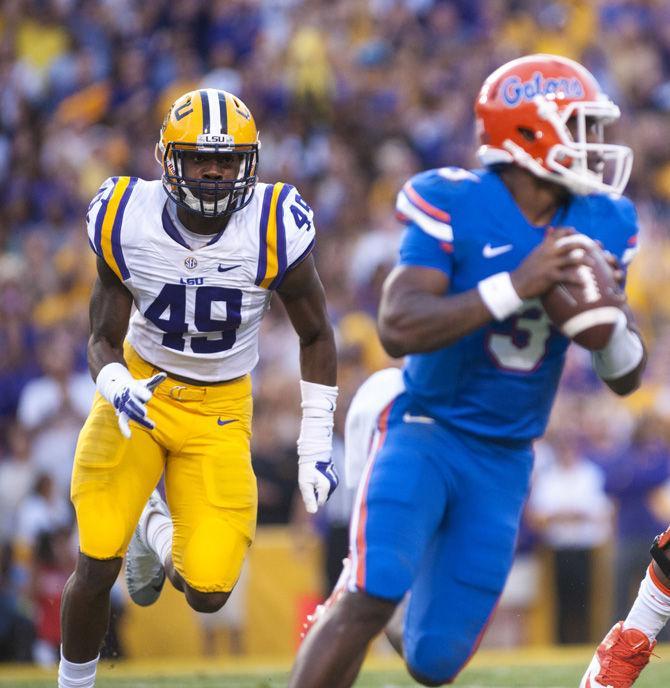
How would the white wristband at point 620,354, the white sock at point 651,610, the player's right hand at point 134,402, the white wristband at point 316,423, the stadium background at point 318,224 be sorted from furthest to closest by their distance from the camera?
1. the stadium background at point 318,224
2. the white wristband at point 316,423
3. the white sock at point 651,610
4. the player's right hand at point 134,402
5. the white wristband at point 620,354

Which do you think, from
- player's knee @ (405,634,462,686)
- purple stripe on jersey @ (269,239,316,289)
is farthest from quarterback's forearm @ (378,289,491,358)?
purple stripe on jersey @ (269,239,316,289)

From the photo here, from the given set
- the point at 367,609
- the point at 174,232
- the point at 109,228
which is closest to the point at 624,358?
the point at 367,609

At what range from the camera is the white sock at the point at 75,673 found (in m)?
4.07

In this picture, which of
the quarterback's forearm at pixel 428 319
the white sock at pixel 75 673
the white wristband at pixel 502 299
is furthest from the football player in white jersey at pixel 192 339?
the white wristband at pixel 502 299

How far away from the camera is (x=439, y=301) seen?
3221 millimetres

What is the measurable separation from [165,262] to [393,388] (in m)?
0.94

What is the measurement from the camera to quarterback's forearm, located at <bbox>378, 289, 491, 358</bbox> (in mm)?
3184

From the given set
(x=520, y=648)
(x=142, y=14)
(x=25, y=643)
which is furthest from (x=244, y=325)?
(x=142, y=14)

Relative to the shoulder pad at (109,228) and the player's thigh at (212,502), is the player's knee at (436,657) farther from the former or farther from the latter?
the shoulder pad at (109,228)

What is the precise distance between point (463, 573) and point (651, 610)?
92cm

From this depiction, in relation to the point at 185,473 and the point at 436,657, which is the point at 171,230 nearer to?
the point at 185,473

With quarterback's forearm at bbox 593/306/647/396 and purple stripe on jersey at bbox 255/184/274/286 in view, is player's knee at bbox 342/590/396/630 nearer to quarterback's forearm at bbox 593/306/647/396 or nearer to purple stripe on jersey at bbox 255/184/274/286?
quarterback's forearm at bbox 593/306/647/396

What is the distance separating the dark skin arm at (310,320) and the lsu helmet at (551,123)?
0.93 m

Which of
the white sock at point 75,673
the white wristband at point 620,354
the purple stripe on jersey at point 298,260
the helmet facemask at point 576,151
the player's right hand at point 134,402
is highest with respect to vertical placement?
the helmet facemask at point 576,151
